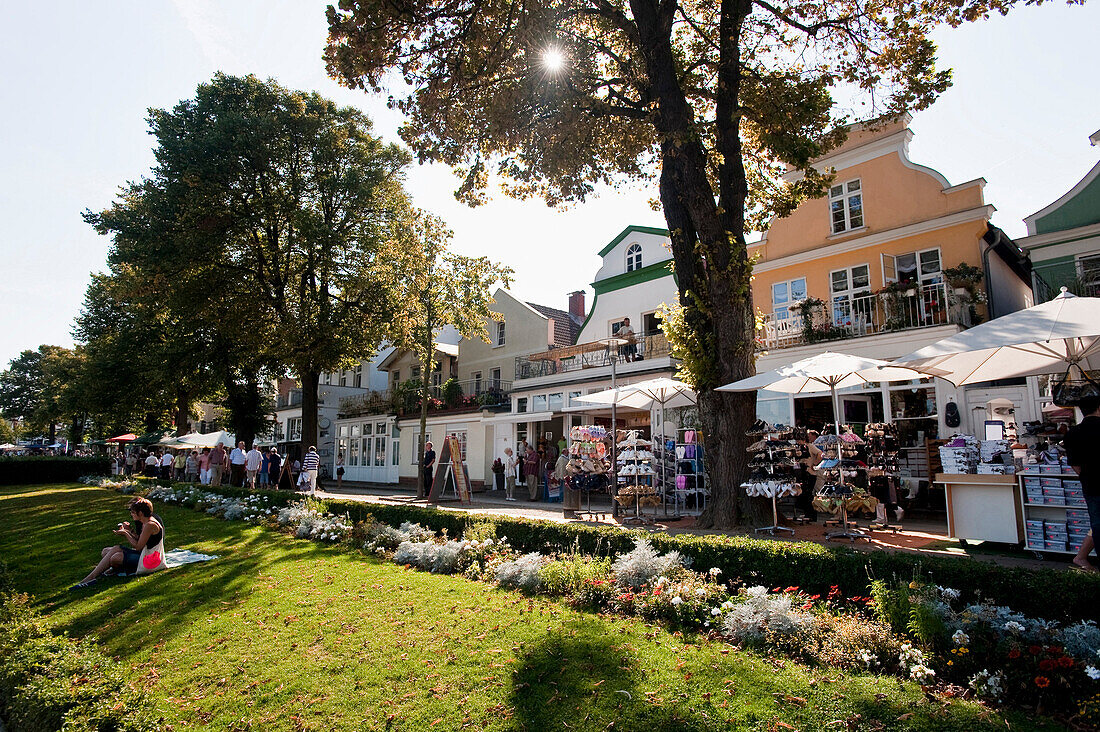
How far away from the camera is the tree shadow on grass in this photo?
3.81m

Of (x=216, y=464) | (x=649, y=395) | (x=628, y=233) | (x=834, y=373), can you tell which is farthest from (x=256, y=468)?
(x=834, y=373)

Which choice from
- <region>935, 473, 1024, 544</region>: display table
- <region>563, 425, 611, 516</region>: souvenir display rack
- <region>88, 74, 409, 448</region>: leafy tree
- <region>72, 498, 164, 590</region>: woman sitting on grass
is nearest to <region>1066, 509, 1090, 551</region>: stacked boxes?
<region>935, 473, 1024, 544</region>: display table

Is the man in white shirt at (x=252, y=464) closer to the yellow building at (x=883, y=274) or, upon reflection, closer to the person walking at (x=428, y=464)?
the person walking at (x=428, y=464)

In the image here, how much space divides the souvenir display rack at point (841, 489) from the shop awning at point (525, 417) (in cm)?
1413

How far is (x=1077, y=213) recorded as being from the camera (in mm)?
14375

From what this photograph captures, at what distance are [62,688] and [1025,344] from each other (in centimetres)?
1086

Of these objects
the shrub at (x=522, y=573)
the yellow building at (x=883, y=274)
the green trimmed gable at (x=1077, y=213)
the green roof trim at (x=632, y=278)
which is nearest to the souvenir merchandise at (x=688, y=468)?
the yellow building at (x=883, y=274)

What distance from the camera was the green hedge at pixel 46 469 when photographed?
28.6 metres

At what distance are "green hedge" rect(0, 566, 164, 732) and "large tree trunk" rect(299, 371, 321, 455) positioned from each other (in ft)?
56.2

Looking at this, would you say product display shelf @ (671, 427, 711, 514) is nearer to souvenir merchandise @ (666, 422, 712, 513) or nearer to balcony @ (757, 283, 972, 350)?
souvenir merchandise @ (666, 422, 712, 513)

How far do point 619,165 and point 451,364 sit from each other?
2353 cm

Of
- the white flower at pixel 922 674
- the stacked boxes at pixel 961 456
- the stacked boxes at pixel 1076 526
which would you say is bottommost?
the white flower at pixel 922 674

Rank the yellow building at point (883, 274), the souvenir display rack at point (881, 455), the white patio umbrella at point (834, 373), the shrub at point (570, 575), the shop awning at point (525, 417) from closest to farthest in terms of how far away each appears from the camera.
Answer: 1. the shrub at point (570, 575)
2. the white patio umbrella at point (834, 373)
3. the souvenir display rack at point (881, 455)
4. the yellow building at point (883, 274)
5. the shop awning at point (525, 417)

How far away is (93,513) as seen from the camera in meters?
14.8
